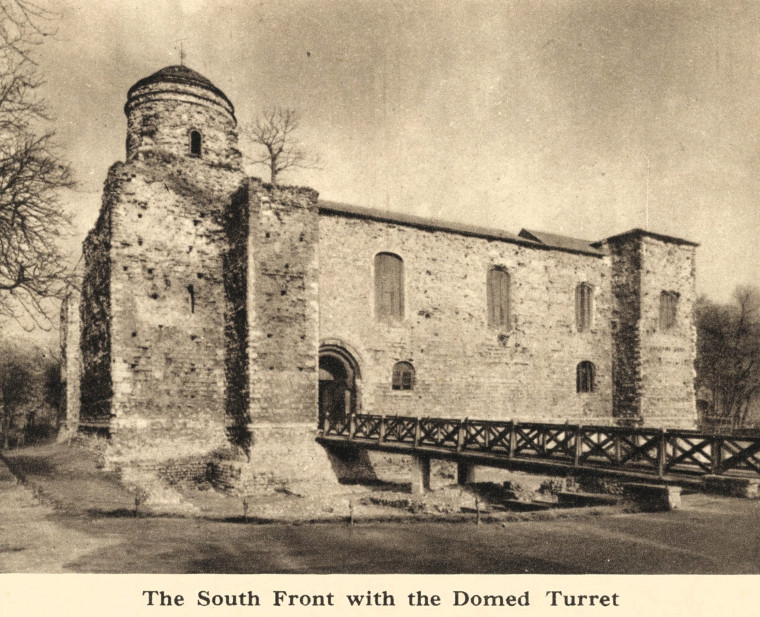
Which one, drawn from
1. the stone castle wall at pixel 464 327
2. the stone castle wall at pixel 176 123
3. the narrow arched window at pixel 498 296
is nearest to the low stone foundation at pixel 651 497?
the stone castle wall at pixel 464 327

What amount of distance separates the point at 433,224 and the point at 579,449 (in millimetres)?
10878

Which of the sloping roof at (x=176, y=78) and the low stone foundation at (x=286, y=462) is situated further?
the sloping roof at (x=176, y=78)

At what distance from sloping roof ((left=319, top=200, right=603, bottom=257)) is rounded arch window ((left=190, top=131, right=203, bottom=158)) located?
379 cm

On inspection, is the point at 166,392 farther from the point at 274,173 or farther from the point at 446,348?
the point at 274,173

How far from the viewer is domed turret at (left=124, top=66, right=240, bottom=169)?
17.3m

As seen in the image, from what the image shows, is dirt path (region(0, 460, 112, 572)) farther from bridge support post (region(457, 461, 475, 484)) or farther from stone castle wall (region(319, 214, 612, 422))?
bridge support post (region(457, 461, 475, 484))

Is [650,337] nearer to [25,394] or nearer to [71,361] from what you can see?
[71,361]

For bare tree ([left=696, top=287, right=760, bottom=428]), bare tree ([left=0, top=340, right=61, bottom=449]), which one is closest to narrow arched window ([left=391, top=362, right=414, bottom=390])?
bare tree ([left=0, top=340, right=61, bottom=449])

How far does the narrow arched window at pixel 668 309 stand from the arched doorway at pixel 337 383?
13333 mm

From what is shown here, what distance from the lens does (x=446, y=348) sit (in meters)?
19.6

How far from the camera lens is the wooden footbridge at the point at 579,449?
878 centimetres

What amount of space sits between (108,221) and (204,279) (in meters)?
2.81

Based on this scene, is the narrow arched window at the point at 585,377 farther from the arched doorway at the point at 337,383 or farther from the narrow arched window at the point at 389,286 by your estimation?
the arched doorway at the point at 337,383
